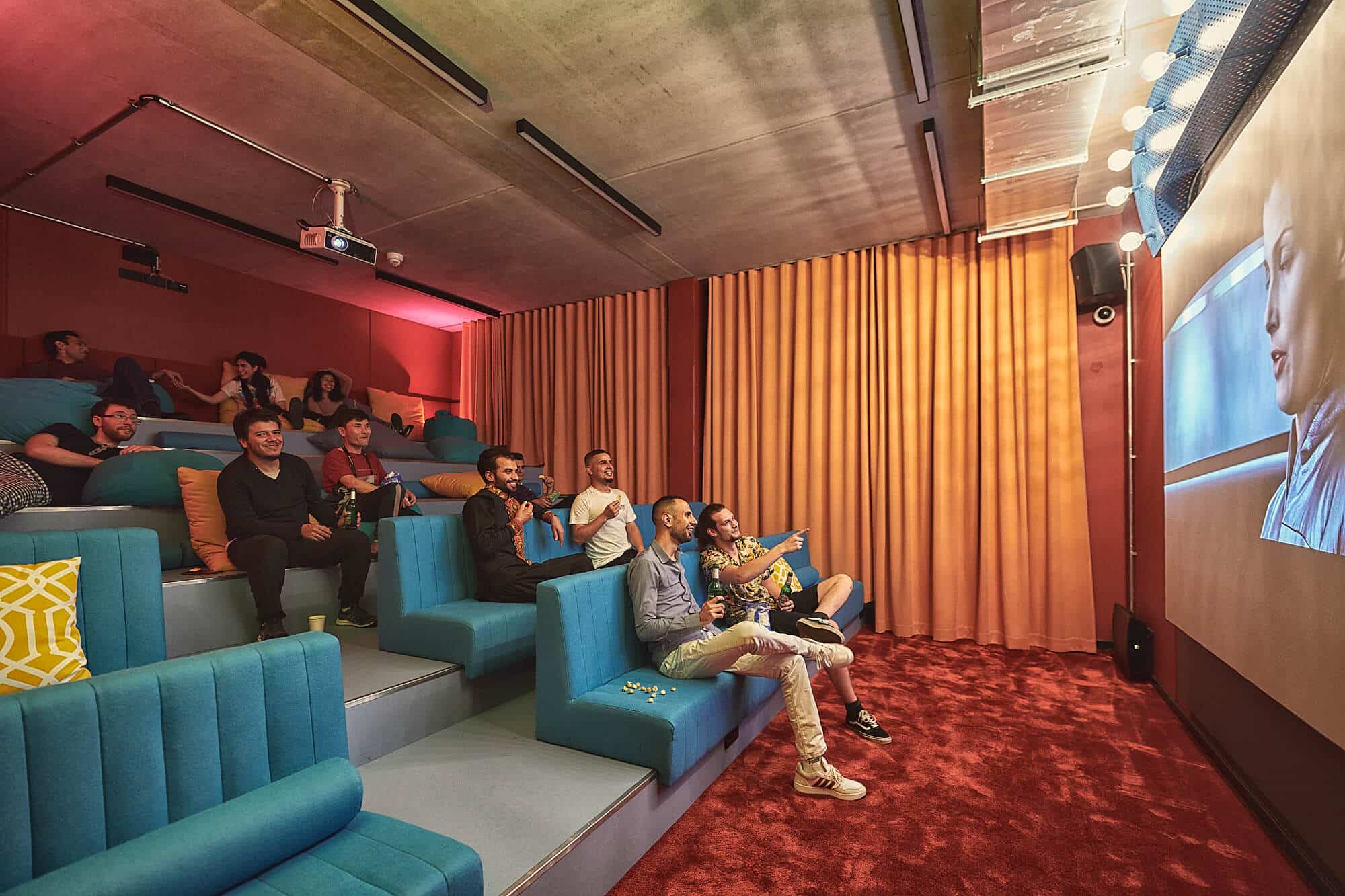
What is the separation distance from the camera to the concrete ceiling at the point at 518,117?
7.86 ft

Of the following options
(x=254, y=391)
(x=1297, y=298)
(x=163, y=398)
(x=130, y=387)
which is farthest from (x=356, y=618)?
(x=1297, y=298)

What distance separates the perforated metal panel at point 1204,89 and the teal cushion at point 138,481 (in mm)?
4482

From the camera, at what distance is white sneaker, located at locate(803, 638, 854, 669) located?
8.14 feet

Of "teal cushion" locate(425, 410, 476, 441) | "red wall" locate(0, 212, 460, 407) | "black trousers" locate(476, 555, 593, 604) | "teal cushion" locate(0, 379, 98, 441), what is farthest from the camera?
"teal cushion" locate(425, 410, 476, 441)

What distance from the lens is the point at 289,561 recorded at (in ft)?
9.67

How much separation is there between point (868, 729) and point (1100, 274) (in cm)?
315

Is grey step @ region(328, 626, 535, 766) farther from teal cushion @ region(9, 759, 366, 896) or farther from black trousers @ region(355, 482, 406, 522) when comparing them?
black trousers @ region(355, 482, 406, 522)

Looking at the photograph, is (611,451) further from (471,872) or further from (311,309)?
(471,872)

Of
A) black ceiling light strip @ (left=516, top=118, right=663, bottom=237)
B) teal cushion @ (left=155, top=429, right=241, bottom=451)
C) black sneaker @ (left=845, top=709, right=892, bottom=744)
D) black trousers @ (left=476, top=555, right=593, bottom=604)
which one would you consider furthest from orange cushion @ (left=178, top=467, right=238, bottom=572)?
black sneaker @ (left=845, top=709, right=892, bottom=744)

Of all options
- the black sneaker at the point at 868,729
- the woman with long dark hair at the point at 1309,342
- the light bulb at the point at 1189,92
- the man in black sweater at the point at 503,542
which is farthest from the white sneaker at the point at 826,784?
the light bulb at the point at 1189,92

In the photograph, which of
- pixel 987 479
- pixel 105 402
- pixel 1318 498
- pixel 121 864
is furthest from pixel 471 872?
pixel 987 479

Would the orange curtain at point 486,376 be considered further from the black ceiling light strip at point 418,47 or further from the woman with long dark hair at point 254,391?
the black ceiling light strip at point 418,47

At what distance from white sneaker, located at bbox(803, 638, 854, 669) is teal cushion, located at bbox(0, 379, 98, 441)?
3916mm

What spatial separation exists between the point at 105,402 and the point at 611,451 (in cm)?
343
